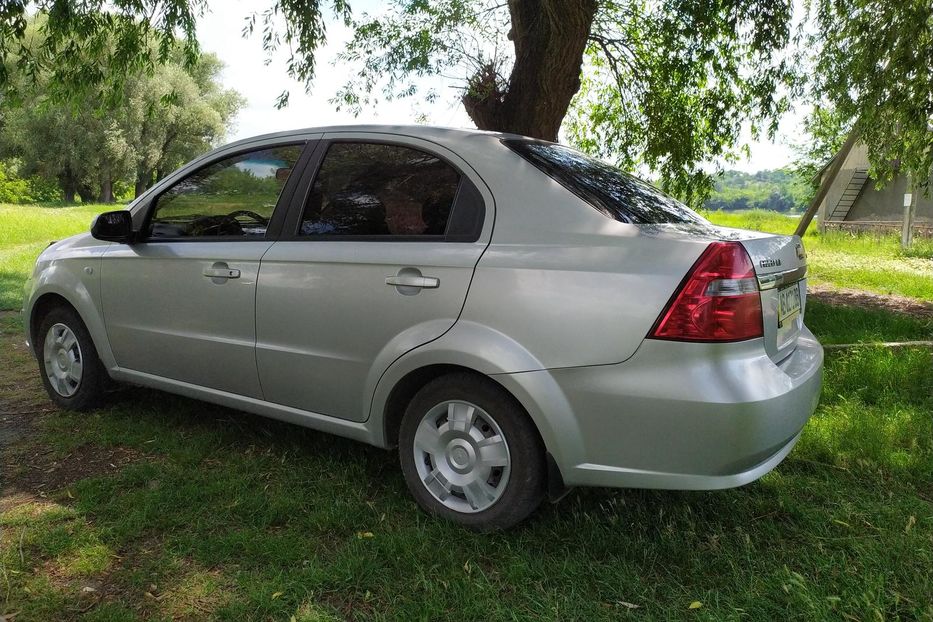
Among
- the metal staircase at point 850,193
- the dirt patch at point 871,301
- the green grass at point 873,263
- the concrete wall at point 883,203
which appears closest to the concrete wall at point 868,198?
the concrete wall at point 883,203

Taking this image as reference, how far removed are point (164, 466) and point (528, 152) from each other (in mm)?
2474

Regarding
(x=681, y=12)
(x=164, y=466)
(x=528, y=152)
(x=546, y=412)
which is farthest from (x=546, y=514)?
(x=681, y=12)

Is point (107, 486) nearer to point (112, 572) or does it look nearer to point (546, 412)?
point (112, 572)

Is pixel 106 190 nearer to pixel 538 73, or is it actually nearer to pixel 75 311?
pixel 538 73

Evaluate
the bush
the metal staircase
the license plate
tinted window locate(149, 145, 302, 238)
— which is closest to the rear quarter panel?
the license plate

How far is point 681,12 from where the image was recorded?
9.14 m

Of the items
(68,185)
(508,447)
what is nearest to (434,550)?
(508,447)

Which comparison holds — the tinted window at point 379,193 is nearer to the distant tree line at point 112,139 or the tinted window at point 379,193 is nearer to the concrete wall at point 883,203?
the concrete wall at point 883,203

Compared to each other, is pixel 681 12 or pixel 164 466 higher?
pixel 681 12

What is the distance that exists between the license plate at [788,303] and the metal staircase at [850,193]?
26.8 meters

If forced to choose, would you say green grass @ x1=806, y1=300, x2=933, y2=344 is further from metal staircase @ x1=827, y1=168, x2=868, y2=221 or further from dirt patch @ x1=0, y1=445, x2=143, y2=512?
metal staircase @ x1=827, y1=168, x2=868, y2=221

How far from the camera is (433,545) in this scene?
3049 millimetres

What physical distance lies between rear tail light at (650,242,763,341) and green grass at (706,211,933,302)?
31.2ft

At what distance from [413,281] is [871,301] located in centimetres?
902
